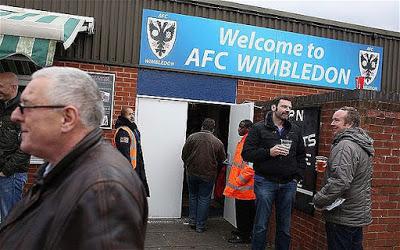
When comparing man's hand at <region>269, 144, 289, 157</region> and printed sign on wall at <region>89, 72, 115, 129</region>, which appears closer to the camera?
man's hand at <region>269, 144, 289, 157</region>

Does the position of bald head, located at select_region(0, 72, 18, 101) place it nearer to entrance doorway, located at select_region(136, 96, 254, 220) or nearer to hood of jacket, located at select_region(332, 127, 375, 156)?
entrance doorway, located at select_region(136, 96, 254, 220)

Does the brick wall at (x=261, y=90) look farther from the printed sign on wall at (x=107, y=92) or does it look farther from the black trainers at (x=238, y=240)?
the black trainers at (x=238, y=240)

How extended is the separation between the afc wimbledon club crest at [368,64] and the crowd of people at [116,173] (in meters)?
3.85

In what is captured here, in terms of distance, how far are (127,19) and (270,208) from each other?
4.22 meters

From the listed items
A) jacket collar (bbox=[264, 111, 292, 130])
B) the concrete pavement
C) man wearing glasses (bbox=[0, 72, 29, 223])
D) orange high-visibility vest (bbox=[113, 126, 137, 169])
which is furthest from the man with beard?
jacket collar (bbox=[264, 111, 292, 130])

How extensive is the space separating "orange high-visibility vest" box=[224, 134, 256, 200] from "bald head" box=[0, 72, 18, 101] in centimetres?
314

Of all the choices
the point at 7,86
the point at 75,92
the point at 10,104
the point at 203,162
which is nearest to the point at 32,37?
the point at 7,86

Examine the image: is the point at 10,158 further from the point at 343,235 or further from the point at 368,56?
the point at 368,56

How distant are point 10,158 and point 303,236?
140 inches

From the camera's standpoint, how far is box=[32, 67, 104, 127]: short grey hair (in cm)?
160

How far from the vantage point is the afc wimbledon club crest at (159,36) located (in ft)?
23.5

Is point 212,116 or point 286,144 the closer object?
point 286,144

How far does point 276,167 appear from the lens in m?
4.55

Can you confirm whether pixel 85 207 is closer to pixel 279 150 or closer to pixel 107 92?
pixel 279 150
